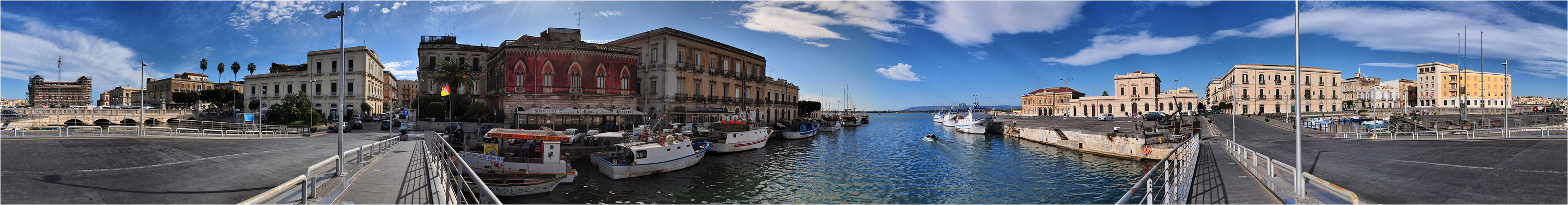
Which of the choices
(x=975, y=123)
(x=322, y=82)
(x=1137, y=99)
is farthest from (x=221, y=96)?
(x=1137, y=99)

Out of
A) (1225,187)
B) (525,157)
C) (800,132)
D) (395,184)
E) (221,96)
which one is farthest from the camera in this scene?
(221,96)

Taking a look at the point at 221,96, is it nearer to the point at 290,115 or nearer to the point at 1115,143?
the point at 290,115

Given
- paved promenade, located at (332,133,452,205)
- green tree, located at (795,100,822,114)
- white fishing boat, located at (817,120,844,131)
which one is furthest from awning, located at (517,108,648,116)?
green tree, located at (795,100,822,114)

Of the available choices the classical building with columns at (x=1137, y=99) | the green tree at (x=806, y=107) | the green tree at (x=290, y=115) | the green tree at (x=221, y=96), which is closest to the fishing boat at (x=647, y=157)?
the green tree at (x=290, y=115)

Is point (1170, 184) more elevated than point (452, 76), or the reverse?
point (452, 76)

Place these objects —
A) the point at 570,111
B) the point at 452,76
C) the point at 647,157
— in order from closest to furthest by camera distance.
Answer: the point at 647,157 < the point at 570,111 < the point at 452,76

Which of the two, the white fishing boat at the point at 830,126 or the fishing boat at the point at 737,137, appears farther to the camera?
the white fishing boat at the point at 830,126

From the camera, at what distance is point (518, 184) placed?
16094 millimetres

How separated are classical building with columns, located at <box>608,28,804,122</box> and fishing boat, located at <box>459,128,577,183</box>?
20159mm

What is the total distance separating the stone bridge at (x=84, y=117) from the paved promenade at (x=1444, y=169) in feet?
182

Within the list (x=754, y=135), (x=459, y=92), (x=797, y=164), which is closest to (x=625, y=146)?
(x=797, y=164)

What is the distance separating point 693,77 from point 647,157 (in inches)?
1100

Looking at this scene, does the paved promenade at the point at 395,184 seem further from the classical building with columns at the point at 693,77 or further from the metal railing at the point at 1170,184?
the classical building with columns at the point at 693,77

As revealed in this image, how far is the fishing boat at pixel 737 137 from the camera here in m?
30.1
